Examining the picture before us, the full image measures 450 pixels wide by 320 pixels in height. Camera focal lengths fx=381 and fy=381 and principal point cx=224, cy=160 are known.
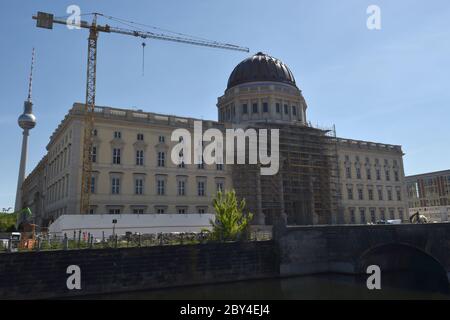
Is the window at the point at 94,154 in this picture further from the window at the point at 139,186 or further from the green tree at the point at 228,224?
the green tree at the point at 228,224

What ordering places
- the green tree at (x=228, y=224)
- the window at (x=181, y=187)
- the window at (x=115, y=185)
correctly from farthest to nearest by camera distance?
the window at (x=181, y=187) → the window at (x=115, y=185) → the green tree at (x=228, y=224)

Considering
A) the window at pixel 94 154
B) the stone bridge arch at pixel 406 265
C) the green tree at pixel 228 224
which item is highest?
the window at pixel 94 154

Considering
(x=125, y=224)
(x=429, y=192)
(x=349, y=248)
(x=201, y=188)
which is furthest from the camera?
(x=429, y=192)

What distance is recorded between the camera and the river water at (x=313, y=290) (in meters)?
28.4

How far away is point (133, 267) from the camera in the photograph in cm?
3088

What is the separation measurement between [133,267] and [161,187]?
24.6m

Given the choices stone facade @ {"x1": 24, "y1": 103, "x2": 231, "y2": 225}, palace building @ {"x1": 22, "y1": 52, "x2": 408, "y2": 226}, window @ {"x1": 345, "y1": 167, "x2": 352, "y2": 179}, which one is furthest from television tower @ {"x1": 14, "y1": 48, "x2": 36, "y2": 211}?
window @ {"x1": 345, "y1": 167, "x2": 352, "y2": 179}

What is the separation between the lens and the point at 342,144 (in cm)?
7375

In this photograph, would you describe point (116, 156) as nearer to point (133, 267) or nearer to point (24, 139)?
point (133, 267)

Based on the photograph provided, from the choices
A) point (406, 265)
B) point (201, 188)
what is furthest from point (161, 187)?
point (406, 265)

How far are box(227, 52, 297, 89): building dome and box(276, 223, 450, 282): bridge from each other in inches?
1646

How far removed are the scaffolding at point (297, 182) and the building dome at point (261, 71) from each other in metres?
13.2

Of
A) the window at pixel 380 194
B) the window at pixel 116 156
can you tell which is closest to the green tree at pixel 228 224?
the window at pixel 116 156

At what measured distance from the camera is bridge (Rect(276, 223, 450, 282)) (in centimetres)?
3612
